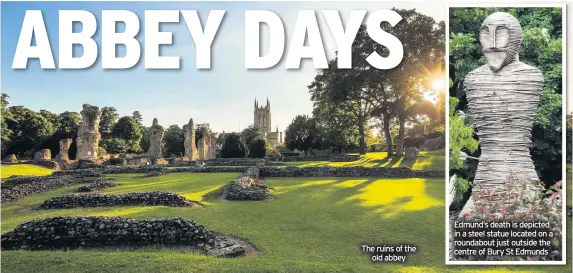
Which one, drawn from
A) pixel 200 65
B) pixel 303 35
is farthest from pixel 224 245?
pixel 303 35

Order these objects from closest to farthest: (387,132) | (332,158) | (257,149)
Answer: (387,132)
(332,158)
(257,149)

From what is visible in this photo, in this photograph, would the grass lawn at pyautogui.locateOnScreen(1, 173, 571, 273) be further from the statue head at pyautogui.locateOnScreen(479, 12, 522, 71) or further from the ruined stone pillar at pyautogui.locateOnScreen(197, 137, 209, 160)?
the ruined stone pillar at pyautogui.locateOnScreen(197, 137, 209, 160)

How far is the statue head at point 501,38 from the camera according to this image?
24.6ft

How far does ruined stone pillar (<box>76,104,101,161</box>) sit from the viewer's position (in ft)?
98.1

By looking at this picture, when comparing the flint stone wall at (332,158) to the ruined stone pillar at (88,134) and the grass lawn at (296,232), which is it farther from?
the grass lawn at (296,232)

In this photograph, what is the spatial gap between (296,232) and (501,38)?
624 centimetres

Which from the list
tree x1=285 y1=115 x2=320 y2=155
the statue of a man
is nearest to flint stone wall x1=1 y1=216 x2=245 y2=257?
the statue of a man

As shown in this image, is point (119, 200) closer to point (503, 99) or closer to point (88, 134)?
point (503, 99)

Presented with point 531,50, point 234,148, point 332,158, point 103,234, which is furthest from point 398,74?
point 234,148

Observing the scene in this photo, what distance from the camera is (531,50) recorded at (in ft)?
29.0

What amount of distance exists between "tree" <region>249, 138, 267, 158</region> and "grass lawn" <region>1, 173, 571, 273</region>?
2455cm

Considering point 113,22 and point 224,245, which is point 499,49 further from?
point 113,22

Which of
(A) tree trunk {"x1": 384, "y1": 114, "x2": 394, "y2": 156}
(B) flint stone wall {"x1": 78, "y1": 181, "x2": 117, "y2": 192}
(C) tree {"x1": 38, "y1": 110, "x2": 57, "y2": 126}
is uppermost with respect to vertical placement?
(C) tree {"x1": 38, "y1": 110, "x2": 57, "y2": 126}

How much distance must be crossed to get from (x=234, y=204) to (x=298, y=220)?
10.1ft
